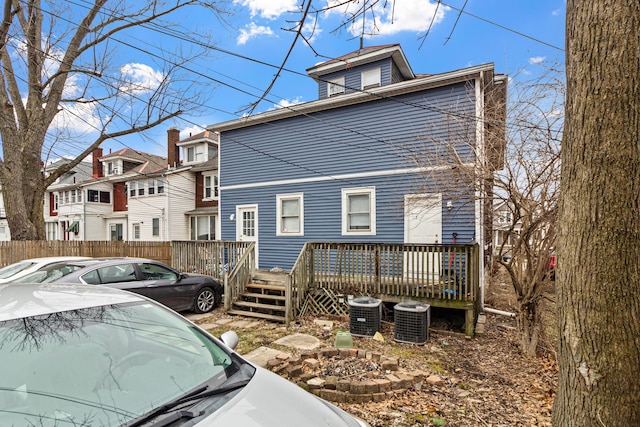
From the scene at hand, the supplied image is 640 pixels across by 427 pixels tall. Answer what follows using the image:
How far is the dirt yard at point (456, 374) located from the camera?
11.0ft

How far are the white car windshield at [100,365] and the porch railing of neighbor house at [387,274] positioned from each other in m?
5.14

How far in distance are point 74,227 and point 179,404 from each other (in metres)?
29.8

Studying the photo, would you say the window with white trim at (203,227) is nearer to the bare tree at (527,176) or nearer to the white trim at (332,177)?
the white trim at (332,177)

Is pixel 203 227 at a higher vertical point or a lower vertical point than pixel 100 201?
lower

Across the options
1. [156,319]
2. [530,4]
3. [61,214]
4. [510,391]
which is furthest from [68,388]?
[61,214]

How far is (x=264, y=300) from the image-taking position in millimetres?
8094

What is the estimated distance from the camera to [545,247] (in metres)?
5.34

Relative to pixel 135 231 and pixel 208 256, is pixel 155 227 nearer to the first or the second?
pixel 135 231

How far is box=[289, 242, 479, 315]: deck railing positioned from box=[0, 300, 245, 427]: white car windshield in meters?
5.14

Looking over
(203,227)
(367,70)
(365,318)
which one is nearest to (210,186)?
(203,227)

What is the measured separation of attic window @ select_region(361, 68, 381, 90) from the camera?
11.8 metres

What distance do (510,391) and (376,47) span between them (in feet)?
38.4

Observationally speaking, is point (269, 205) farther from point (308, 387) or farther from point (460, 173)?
point (308, 387)

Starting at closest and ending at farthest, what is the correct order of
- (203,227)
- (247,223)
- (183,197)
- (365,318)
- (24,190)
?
(365,318), (24,190), (247,223), (203,227), (183,197)
